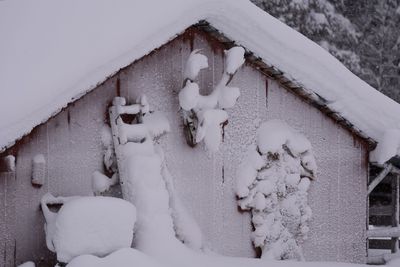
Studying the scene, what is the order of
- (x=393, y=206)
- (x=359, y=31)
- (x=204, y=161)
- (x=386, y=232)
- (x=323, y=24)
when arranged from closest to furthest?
(x=204, y=161)
(x=386, y=232)
(x=393, y=206)
(x=323, y=24)
(x=359, y=31)

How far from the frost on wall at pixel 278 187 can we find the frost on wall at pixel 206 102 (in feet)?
2.39

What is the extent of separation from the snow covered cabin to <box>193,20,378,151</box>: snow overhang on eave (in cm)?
2

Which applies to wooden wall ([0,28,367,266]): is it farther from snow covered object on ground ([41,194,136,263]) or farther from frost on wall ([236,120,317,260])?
snow covered object on ground ([41,194,136,263])

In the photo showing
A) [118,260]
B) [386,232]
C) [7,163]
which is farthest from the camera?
[386,232]

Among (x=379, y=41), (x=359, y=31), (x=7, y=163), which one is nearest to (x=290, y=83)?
(x=7, y=163)

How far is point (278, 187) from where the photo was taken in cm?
726

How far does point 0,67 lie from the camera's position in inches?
207

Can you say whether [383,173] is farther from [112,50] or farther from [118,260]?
[118,260]

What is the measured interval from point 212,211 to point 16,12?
308 centimetres

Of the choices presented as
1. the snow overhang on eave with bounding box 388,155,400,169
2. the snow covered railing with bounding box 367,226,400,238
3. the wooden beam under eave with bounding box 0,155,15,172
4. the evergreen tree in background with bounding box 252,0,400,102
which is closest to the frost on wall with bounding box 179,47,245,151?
the wooden beam under eave with bounding box 0,155,15,172

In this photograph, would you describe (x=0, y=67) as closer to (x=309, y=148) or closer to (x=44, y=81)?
(x=44, y=81)

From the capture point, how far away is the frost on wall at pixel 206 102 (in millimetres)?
6265

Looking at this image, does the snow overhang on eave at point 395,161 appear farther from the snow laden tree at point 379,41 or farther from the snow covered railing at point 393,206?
the snow laden tree at point 379,41

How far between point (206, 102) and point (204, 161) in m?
0.76
